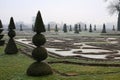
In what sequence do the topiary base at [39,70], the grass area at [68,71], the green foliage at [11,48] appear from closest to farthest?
the grass area at [68,71]
the topiary base at [39,70]
the green foliage at [11,48]

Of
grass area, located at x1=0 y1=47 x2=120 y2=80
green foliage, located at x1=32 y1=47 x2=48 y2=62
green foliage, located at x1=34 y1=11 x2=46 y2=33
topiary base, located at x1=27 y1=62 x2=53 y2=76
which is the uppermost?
green foliage, located at x1=34 y1=11 x2=46 y2=33

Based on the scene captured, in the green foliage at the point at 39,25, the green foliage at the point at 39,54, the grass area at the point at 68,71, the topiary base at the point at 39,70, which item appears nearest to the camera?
the grass area at the point at 68,71

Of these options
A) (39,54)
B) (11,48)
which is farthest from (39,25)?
(11,48)

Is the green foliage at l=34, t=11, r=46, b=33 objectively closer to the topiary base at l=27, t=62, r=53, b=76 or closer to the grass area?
the topiary base at l=27, t=62, r=53, b=76

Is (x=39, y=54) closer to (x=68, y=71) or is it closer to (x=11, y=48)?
(x=68, y=71)

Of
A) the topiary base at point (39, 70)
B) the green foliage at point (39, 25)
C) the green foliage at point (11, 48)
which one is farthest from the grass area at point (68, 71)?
the green foliage at point (11, 48)

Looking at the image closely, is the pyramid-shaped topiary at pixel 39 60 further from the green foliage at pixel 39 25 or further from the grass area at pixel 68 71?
the grass area at pixel 68 71

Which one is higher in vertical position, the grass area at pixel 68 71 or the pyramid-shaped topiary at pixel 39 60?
the pyramid-shaped topiary at pixel 39 60

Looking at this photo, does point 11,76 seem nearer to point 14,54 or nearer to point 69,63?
point 69,63

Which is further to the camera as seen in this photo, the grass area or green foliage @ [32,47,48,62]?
green foliage @ [32,47,48,62]

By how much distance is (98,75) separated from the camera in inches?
539

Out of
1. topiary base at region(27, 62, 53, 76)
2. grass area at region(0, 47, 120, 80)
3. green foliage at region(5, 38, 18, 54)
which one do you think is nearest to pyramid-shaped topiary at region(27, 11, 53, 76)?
topiary base at region(27, 62, 53, 76)

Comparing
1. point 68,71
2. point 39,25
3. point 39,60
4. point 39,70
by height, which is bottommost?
point 68,71

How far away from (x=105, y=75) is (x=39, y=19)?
3.99 metres
